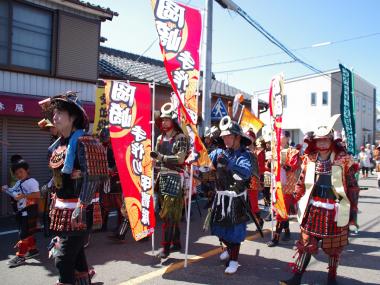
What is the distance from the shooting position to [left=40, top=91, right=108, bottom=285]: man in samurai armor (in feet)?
10.1

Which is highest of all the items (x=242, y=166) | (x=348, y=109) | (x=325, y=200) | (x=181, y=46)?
(x=181, y=46)

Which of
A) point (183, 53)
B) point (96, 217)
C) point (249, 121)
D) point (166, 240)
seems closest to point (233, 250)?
point (166, 240)

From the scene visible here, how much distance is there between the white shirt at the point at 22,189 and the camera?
4.99 metres

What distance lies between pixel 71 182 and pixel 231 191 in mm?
2093

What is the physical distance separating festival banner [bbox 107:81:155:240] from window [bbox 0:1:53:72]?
429 cm

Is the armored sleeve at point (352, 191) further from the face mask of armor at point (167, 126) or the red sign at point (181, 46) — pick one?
the face mask of armor at point (167, 126)

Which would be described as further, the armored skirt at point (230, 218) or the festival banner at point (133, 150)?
the festival banner at point (133, 150)

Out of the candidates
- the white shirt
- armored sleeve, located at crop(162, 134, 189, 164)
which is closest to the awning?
the white shirt

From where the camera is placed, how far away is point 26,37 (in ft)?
27.2

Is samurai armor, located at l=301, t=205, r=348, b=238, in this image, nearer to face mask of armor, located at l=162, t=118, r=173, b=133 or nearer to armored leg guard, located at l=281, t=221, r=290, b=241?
armored leg guard, located at l=281, t=221, r=290, b=241

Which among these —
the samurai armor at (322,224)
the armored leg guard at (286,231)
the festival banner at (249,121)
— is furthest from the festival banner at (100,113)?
the samurai armor at (322,224)

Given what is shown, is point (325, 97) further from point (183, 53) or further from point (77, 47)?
point (183, 53)

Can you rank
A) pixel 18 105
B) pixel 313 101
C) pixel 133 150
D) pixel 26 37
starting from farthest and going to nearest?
pixel 313 101 < pixel 26 37 < pixel 18 105 < pixel 133 150

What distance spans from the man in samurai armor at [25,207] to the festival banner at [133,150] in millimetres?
1375
